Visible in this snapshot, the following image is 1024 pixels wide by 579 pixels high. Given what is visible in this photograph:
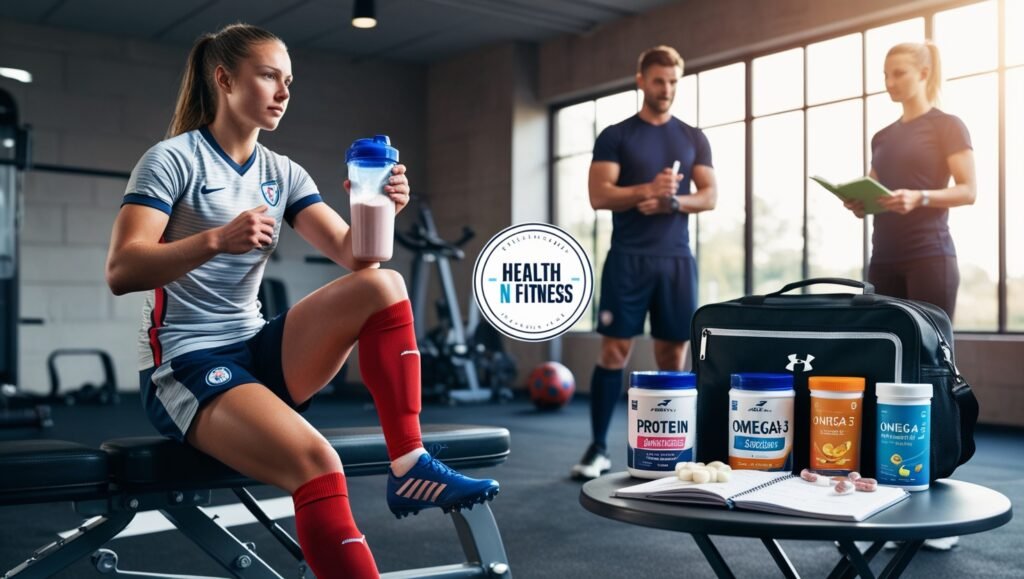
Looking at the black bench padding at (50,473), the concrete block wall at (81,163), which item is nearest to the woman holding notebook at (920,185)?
the black bench padding at (50,473)

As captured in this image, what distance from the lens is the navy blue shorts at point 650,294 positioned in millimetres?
2967

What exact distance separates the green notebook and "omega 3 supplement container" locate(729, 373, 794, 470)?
1217 millimetres

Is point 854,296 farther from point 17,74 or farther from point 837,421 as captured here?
point 17,74

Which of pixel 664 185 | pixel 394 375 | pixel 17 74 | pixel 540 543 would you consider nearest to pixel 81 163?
pixel 17 74

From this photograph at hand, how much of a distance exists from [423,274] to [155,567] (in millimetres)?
4521

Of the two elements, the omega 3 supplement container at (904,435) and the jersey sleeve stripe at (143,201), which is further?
the jersey sleeve stripe at (143,201)

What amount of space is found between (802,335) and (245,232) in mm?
738

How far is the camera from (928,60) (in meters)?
2.33

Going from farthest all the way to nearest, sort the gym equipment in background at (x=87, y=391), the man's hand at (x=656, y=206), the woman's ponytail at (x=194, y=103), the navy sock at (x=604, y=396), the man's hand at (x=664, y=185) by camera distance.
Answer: the gym equipment in background at (x=87, y=391) < the navy sock at (x=604, y=396) < the man's hand at (x=656, y=206) < the man's hand at (x=664, y=185) < the woman's ponytail at (x=194, y=103)

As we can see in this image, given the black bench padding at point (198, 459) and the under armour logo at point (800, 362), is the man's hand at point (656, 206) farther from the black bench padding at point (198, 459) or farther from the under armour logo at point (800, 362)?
the under armour logo at point (800, 362)

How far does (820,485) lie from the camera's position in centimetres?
101

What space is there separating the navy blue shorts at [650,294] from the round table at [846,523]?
1.92m

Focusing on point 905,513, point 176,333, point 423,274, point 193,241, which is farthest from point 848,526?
point 423,274

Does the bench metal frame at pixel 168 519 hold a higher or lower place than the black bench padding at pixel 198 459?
lower
